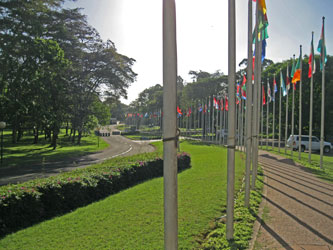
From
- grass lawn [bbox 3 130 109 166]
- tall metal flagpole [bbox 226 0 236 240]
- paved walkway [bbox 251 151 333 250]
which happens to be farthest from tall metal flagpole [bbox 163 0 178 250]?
grass lawn [bbox 3 130 109 166]

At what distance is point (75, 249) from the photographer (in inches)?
195

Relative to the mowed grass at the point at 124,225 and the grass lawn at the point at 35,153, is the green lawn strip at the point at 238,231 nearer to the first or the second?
the mowed grass at the point at 124,225

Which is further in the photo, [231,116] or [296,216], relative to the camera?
[296,216]

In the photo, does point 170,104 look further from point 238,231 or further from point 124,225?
point 124,225

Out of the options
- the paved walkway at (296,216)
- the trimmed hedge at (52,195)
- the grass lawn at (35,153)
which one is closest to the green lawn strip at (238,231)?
the paved walkway at (296,216)

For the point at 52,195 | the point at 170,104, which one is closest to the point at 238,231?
the point at 170,104

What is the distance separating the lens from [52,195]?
288 inches

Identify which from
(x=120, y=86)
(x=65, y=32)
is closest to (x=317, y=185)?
(x=65, y=32)

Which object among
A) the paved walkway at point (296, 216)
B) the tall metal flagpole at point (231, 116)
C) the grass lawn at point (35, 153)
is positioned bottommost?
the grass lawn at point (35, 153)

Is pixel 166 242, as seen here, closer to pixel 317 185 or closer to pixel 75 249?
pixel 75 249

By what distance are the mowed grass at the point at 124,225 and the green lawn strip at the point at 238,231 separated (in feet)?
0.82

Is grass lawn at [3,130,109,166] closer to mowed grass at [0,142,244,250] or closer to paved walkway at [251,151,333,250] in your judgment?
mowed grass at [0,142,244,250]

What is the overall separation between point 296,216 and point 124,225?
3926 millimetres

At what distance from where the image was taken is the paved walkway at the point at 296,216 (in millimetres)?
5117
